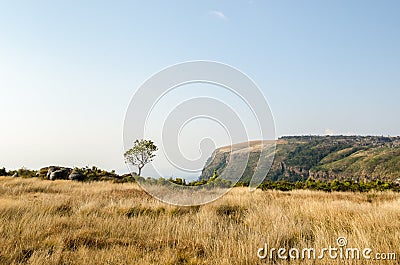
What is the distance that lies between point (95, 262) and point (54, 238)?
5.77 ft

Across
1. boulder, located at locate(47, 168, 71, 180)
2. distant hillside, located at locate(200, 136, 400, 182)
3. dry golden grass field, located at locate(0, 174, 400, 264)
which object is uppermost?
distant hillside, located at locate(200, 136, 400, 182)

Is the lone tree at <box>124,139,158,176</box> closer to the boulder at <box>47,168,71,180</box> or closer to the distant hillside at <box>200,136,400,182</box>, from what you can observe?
the boulder at <box>47,168,71,180</box>

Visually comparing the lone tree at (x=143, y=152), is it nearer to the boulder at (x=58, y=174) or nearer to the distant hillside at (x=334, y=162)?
the boulder at (x=58, y=174)

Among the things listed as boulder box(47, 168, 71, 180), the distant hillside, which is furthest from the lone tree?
the distant hillside

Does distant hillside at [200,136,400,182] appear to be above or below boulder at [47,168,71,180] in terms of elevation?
above

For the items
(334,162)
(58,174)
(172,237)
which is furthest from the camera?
(334,162)

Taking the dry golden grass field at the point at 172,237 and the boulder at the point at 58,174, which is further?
the boulder at the point at 58,174

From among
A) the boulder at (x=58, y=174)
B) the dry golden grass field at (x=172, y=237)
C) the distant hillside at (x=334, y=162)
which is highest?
the distant hillside at (x=334, y=162)

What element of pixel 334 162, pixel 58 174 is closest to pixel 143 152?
pixel 58 174

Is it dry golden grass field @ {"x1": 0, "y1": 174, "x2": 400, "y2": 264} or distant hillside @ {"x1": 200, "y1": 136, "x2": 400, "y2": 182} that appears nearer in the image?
dry golden grass field @ {"x1": 0, "y1": 174, "x2": 400, "y2": 264}

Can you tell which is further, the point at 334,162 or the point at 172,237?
the point at 334,162

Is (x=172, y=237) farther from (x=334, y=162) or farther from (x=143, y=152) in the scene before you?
(x=334, y=162)

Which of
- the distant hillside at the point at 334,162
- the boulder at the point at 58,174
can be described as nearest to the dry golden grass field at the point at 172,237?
the boulder at the point at 58,174

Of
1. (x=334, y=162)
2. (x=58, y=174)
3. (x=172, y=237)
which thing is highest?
(x=334, y=162)
